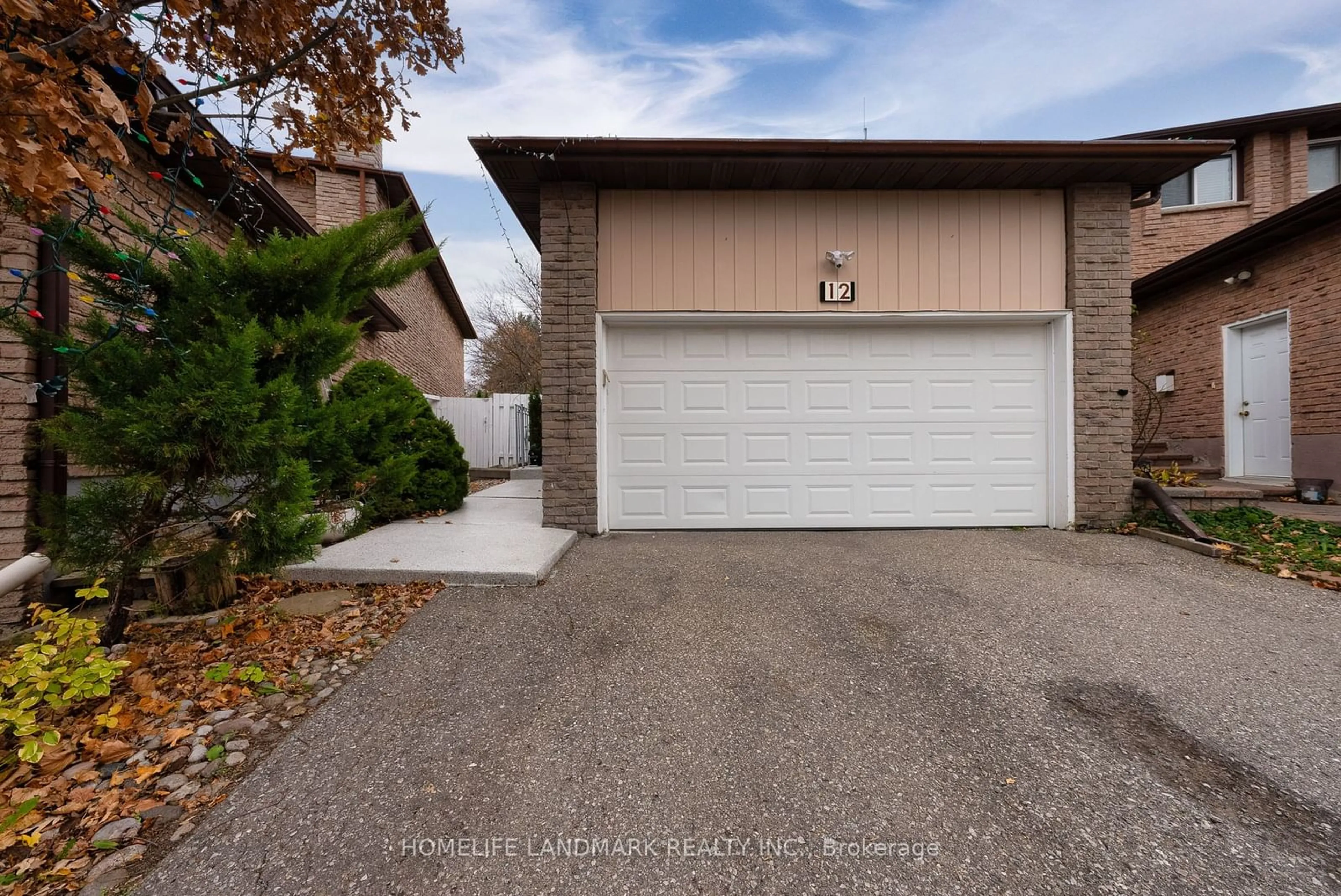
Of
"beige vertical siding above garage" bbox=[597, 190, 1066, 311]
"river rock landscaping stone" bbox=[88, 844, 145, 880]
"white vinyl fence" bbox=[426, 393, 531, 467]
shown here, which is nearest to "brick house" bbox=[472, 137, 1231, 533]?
"beige vertical siding above garage" bbox=[597, 190, 1066, 311]

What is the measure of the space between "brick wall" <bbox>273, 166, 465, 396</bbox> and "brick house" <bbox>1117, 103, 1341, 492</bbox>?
10291 millimetres

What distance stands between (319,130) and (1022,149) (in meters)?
5.10

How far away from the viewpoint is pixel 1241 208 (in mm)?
9250

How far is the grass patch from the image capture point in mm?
3693

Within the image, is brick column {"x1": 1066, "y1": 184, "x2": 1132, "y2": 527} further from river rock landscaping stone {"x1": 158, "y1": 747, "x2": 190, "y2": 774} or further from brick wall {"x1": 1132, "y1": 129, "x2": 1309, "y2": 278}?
river rock landscaping stone {"x1": 158, "y1": 747, "x2": 190, "y2": 774}

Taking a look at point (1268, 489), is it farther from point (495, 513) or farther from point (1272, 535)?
point (495, 513)

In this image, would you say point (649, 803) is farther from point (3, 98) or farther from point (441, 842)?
point (3, 98)

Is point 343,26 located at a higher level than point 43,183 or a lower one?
higher

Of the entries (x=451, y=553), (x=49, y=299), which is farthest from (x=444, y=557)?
(x=49, y=299)

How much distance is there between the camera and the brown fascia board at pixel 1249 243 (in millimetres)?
5637

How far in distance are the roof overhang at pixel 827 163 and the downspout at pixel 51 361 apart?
2.72 m

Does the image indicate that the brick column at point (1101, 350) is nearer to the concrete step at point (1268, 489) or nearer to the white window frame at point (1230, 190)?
the concrete step at point (1268, 489)

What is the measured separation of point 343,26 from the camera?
90.4 inches

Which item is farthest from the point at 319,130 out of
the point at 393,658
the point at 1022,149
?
the point at 1022,149
